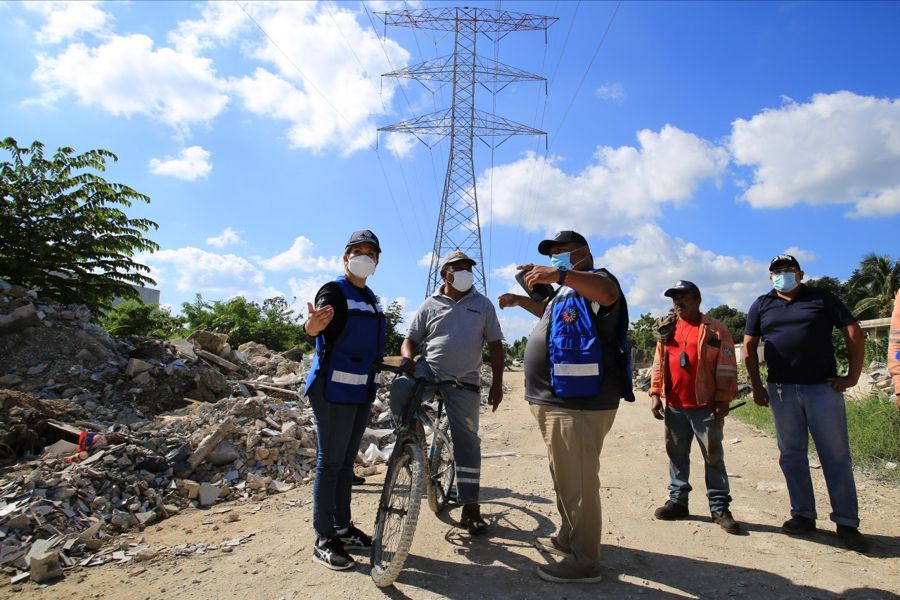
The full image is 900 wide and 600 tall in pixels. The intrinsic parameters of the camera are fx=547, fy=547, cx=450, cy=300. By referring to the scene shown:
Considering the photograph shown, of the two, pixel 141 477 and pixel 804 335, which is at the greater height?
pixel 804 335

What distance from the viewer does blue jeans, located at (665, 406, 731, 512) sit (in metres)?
4.38

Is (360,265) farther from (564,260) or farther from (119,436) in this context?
(119,436)

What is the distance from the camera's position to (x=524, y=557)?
12.1 ft

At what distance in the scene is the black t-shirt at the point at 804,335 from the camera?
4.11 m

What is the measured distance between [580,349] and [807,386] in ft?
7.11

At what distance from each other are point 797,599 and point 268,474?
4.97m

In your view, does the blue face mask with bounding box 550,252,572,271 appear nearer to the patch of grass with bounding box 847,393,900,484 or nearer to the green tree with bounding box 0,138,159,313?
the patch of grass with bounding box 847,393,900,484

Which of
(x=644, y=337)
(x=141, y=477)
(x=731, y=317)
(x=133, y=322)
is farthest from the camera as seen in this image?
(x=731, y=317)

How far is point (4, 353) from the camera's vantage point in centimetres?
981

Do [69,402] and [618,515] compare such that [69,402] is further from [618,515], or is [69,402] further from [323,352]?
[618,515]

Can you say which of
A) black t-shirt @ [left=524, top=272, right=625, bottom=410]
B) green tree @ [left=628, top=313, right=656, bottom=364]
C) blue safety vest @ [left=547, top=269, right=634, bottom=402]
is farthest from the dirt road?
green tree @ [left=628, top=313, right=656, bottom=364]

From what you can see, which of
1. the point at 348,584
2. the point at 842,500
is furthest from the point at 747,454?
the point at 348,584

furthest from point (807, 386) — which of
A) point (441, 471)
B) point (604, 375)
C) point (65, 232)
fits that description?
point (65, 232)

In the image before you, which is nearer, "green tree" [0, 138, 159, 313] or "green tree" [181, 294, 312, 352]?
"green tree" [0, 138, 159, 313]
